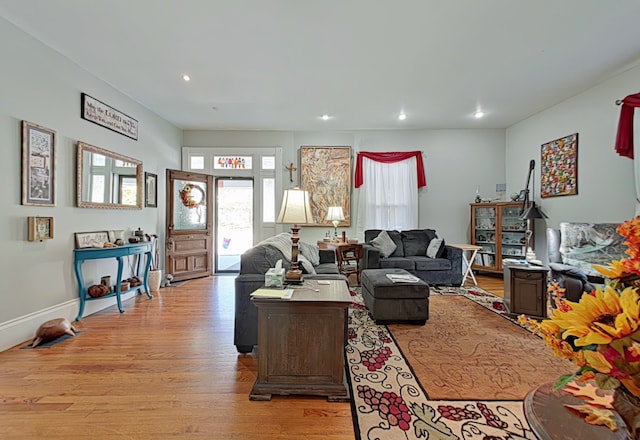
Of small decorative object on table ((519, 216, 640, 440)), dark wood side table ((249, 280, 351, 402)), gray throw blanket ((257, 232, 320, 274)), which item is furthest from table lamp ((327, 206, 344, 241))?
small decorative object on table ((519, 216, 640, 440))

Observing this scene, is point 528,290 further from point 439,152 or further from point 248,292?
point 439,152

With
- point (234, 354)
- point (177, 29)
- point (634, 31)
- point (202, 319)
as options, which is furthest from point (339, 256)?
point (634, 31)

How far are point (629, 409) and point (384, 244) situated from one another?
4554mm

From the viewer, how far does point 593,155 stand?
167 inches

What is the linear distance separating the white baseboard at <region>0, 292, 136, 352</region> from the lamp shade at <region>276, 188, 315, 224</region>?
270 cm

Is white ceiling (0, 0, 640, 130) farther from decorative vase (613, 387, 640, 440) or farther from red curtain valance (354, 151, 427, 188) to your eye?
decorative vase (613, 387, 640, 440)

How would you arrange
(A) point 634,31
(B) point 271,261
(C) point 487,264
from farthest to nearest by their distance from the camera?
1. (C) point 487,264
2. (A) point 634,31
3. (B) point 271,261

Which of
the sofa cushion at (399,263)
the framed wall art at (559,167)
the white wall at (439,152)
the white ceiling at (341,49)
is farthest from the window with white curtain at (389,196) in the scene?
the framed wall art at (559,167)

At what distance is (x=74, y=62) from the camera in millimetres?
3494

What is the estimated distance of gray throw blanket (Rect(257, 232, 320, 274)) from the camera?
9.89 feet

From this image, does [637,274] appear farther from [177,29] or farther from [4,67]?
[4,67]

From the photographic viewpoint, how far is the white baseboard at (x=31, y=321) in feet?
8.94

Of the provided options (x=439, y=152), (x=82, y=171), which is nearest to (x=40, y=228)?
(x=82, y=171)

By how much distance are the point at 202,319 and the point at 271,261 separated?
1.45 metres
